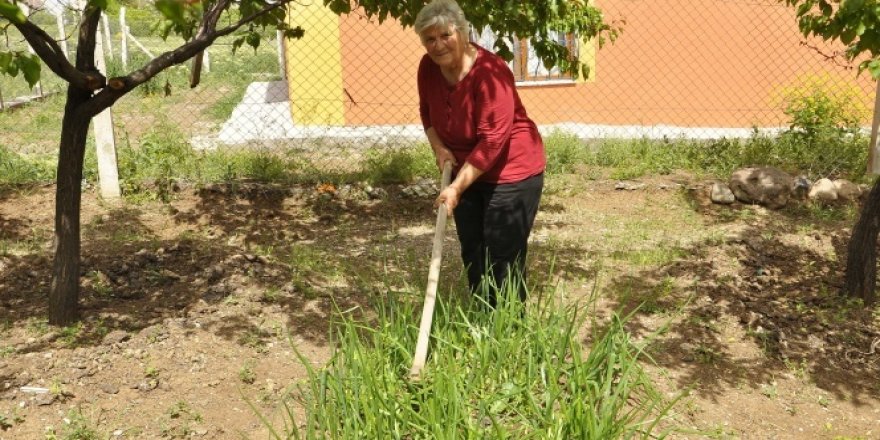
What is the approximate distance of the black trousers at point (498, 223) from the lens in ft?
11.8

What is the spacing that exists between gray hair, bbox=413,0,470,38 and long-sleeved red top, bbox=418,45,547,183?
0.17m

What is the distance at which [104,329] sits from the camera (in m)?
4.12

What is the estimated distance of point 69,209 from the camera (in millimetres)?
3986

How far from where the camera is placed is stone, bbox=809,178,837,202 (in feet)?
22.3

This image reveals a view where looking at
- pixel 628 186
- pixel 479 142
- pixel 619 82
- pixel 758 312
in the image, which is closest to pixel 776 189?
pixel 628 186

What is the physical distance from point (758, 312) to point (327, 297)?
2.34 meters

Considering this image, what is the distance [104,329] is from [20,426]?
89cm

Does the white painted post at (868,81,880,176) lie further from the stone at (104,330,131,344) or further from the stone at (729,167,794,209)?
the stone at (104,330,131,344)

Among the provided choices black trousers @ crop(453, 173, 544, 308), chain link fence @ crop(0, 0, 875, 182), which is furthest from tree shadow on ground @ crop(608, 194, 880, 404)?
chain link fence @ crop(0, 0, 875, 182)

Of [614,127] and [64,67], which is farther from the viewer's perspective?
[614,127]

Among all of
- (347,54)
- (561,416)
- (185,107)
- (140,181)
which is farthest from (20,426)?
(185,107)

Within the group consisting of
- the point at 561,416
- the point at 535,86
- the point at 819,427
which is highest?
the point at 535,86

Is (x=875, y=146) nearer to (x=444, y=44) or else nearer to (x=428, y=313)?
(x=444, y=44)

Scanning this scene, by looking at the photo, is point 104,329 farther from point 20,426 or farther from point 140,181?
point 140,181
